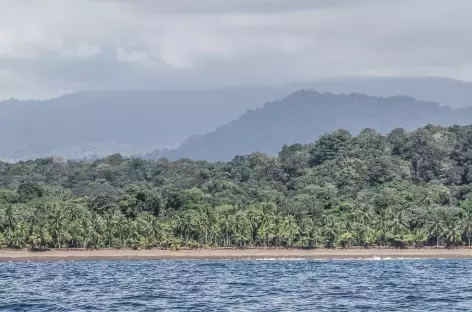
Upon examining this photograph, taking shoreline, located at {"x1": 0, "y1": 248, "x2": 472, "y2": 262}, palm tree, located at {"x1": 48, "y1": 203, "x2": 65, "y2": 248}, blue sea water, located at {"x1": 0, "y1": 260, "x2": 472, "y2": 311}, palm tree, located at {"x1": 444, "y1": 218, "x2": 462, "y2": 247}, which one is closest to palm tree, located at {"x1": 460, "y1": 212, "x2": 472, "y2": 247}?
palm tree, located at {"x1": 444, "y1": 218, "x2": 462, "y2": 247}

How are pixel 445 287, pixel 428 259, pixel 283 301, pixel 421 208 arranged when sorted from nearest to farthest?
pixel 283 301 < pixel 445 287 < pixel 428 259 < pixel 421 208

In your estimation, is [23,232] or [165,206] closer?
[23,232]

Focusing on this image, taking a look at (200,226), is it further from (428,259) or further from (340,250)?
(428,259)

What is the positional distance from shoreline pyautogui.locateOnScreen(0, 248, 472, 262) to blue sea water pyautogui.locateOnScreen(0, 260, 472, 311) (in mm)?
41711

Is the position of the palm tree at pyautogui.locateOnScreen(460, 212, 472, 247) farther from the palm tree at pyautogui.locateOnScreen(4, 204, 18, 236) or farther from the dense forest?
the palm tree at pyautogui.locateOnScreen(4, 204, 18, 236)

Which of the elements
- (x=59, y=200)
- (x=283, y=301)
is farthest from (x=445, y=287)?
(x=59, y=200)

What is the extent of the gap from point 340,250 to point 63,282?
75518 millimetres

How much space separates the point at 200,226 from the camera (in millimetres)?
153125

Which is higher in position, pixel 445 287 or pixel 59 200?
pixel 59 200

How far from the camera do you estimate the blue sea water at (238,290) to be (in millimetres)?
60562

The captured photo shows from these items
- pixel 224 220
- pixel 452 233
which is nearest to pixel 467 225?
pixel 452 233

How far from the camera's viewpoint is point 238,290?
73375 mm

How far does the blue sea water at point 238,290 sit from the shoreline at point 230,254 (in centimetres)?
4171

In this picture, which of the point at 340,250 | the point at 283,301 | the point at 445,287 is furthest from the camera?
the point at 340,250
